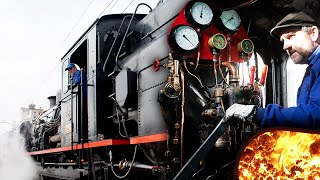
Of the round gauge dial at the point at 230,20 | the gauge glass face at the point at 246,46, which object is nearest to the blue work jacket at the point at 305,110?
the gauge glass face at the point at 246,46

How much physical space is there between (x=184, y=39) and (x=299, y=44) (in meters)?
1.34

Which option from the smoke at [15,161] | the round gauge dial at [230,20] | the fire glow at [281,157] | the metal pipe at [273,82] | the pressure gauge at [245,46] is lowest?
the smoke at [15,161]

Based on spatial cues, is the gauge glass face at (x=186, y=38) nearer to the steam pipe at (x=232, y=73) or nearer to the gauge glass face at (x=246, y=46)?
the steam pipe at (x=232, y=73)

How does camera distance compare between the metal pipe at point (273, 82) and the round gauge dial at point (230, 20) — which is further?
the metal pipe at point (273, 82)

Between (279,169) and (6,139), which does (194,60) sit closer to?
(279,169)

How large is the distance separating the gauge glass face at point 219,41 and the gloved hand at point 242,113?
1189mm

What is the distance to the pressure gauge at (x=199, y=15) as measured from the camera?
3285 mm

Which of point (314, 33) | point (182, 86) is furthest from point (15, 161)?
point (314, 33)

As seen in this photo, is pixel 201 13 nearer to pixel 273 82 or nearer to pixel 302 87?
pixel 273 82

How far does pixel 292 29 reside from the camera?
213 cm

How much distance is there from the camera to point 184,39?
319cm

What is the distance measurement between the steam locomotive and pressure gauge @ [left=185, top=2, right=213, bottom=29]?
0.03 ft

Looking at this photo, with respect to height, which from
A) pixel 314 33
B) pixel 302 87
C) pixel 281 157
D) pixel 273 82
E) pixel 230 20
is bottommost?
pixel 281 157

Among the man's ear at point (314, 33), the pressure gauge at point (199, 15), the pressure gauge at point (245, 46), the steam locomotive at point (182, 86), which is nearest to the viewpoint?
the man's ear at point (314, 33)
